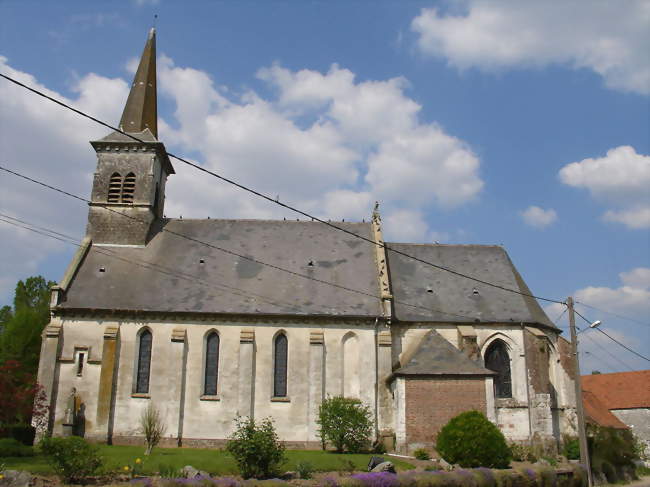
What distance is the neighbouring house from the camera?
144 feet

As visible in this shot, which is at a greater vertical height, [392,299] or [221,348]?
[392,299]

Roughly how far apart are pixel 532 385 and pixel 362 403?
859cm

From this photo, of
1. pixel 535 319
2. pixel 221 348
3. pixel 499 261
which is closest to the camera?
pixel 221 348

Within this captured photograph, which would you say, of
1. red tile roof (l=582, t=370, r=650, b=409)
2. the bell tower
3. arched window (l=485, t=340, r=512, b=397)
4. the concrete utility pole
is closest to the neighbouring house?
red tile roof (l=582, t=370, r=650, b=409)

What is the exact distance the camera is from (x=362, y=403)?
27.9 meters

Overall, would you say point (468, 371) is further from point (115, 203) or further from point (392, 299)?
point (115, 203)

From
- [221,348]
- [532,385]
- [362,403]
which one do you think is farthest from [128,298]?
[532,385]

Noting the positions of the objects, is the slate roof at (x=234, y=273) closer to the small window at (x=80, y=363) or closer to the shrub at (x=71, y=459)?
the small window at (x=80, y=363)

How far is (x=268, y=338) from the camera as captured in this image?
28.9m

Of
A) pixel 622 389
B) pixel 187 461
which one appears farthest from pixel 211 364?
pixel 622 389

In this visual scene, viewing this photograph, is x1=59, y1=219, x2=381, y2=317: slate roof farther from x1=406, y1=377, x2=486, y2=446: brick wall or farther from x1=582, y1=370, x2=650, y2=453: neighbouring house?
x1=582, y1=370, x2=650, y2=453: neighbouring house

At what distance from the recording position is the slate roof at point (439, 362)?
2661cm

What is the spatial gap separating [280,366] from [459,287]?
1092 centimetres

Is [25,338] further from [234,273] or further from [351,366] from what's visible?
[351,366]
